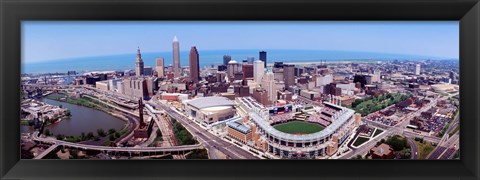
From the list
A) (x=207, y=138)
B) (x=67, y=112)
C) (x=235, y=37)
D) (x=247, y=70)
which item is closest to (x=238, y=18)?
(x=235, y=37)

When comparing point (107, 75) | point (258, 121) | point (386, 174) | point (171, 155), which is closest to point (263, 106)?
point (258, 121)

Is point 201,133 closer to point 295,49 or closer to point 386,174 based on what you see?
point 295,49

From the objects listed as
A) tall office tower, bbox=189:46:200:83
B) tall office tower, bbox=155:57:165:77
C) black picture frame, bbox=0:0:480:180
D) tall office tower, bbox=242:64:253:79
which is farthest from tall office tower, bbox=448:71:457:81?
tall office tower, bbox=155:57:165:77

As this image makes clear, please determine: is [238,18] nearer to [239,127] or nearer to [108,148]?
[239,127]

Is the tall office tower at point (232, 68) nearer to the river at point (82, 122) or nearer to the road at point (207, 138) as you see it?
the road at point (207, 138)

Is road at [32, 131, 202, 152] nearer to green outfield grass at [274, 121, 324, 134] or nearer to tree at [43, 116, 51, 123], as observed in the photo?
tree at [43, 116, 51, 123]

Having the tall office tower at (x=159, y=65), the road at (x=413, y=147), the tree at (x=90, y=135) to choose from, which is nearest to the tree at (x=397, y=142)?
the road at (x=413, y=147)
